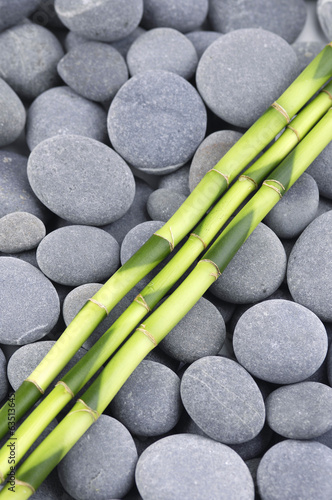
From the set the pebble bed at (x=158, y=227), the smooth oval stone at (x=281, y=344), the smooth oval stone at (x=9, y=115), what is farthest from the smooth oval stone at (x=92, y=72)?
the smooth oval stone at (x=281, y=344)

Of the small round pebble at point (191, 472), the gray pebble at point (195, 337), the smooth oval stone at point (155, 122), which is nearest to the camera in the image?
the small round pebble at point (191, 472)

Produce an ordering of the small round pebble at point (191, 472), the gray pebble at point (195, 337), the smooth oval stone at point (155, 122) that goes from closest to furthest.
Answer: the small round pebble at point (191, 472)
the gray pebble at point (195, 337)
the smooth oval stone at point (155, 122)

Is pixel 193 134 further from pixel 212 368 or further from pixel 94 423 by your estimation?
pixel 94 423

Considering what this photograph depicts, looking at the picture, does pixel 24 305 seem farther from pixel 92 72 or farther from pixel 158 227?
pixel 92 72

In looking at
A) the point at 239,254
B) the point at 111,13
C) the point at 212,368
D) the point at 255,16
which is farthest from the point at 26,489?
the point at 255,16

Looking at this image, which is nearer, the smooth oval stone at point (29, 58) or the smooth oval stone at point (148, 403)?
the smooth oval stone at point (148, 403)

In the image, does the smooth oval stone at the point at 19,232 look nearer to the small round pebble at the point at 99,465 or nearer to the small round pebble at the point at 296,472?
the small round pebble at the point at 99,465

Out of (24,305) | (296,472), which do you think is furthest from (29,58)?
(296,472)
